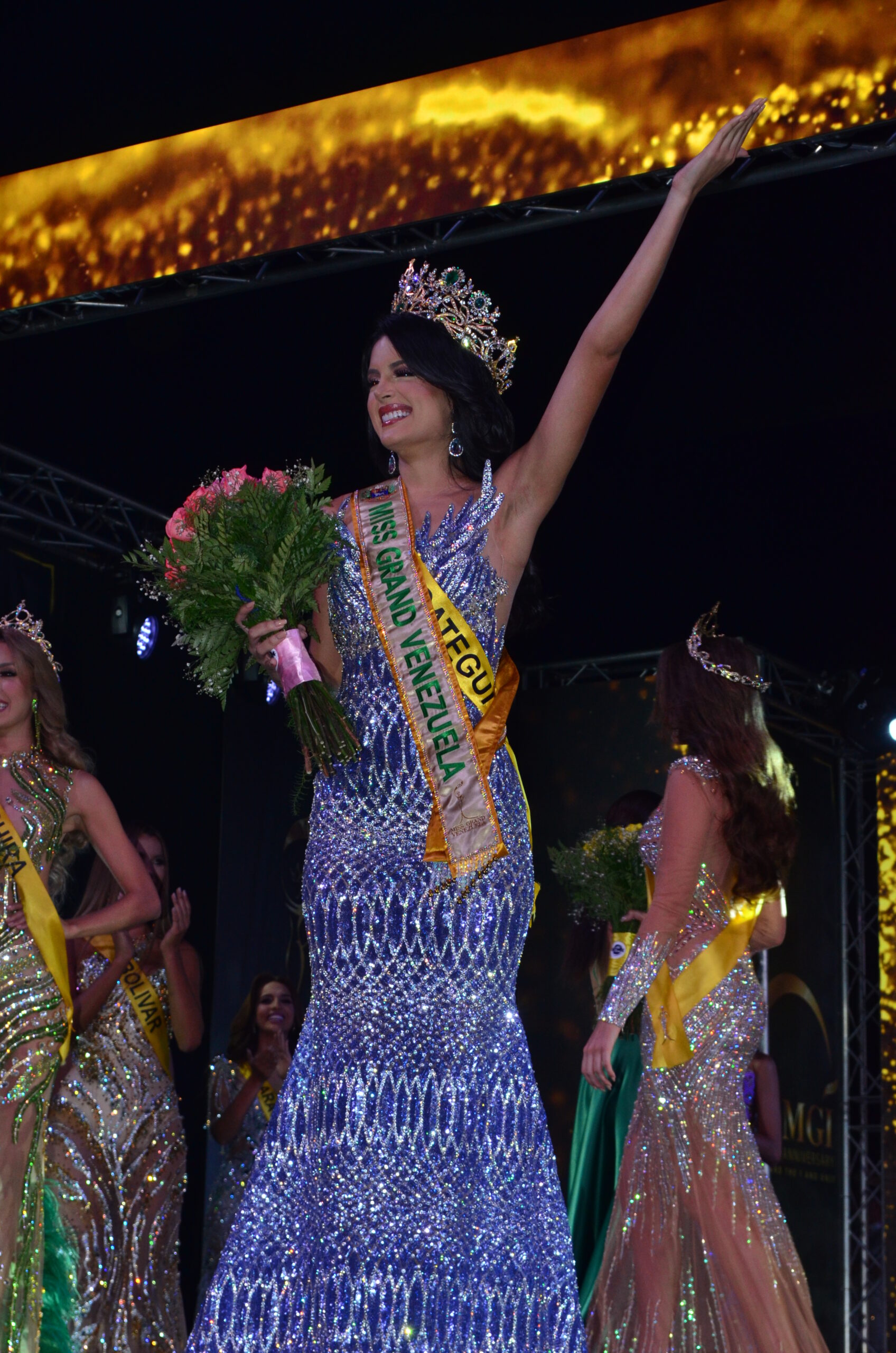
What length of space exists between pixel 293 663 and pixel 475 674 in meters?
0.30

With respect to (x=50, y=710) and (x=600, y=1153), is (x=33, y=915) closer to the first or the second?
(x=50, y=710)

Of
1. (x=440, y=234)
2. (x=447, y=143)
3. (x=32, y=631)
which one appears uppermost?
(x=447, y=143)

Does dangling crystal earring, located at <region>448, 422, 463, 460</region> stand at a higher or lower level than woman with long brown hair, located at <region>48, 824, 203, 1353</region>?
higher

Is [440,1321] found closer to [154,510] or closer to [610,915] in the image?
[610,915]

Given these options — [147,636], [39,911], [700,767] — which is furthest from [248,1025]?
[700,767]

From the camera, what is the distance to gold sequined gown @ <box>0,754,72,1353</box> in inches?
133

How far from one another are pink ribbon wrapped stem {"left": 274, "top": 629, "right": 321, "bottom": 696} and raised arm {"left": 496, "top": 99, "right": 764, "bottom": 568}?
40cm

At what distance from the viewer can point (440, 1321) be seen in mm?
1974

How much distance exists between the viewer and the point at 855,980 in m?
7.32

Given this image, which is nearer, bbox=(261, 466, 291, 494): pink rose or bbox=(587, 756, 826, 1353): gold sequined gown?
bbox=(261, 466, 291, 494): pink rose

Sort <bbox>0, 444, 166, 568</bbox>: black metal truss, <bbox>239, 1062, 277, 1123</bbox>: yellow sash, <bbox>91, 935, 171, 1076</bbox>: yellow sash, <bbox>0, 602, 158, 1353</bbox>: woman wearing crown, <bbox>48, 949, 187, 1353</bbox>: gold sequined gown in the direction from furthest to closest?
<bbox>239, 1062, 277, 1123</bbox>: yellow sash
<bbox>0, 444, 166, 568</bbox>: black metal truss
<bbox>91, 935, 171, 1076</bbox>: yellow sash
<bbox>48, 949, 187, 1353</bbox>: gold sequined gown
<bbox>0, 602, 158, 1353</bbox>: woman wearing crown

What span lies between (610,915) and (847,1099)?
9.10 ft

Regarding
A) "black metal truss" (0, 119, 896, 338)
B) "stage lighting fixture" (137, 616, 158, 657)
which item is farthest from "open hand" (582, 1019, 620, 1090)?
"stage lighting fixture" (137, 616, 158, 657)

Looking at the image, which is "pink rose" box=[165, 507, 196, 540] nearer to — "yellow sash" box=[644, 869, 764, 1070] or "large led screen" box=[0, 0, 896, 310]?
"yellow sash" box=[644, 869, 764, 1070]
